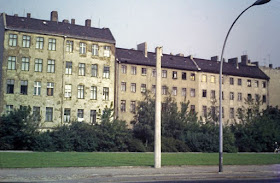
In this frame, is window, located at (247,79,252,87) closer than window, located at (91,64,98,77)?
No

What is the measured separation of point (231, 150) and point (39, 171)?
3547 cm

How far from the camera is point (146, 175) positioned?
2062cm

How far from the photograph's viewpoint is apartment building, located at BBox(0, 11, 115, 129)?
193 ft

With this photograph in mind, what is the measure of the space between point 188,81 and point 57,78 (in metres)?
25.9

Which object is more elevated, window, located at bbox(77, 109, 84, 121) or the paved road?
window, located at bbox(77, 109, 84, 121)

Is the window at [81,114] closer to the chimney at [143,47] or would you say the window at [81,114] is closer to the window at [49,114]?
the window at [49,114]

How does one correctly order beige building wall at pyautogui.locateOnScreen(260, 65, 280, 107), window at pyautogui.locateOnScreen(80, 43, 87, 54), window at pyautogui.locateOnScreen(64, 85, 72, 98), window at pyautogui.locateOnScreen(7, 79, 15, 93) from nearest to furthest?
window at pyautogui.locateOnScreen(7, 79, 15, 93) < window at pyautogui.locateOnScreen(64, 85, 72, 98) < window at pyautogui.locateOnScreen(80, 43, 87, 54) < beige building wall at pyautogui.locateOnScreen(260, 65, 280, 107)

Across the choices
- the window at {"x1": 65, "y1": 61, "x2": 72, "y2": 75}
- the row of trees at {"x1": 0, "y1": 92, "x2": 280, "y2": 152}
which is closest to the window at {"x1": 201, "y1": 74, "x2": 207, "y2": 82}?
the row of trees at {"x1": 0, "y1": 92, "x2": 280, "y2": 152}

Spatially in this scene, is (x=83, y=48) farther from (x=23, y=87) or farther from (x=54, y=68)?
(x=23, y=87)

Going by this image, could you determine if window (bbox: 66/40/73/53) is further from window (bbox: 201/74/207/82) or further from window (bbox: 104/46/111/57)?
window (bbox: 201/74/207/82)

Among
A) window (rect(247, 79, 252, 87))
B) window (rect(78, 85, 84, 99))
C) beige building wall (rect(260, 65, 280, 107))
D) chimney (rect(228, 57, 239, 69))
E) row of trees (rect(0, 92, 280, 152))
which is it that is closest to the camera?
row of trees (rect(0, 92, 280, 152))

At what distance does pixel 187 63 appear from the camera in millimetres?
76500

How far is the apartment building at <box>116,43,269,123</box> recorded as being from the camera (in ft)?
222

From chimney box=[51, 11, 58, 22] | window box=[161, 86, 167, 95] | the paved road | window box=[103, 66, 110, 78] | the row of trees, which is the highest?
chimney box=[51, 11, 58, 22]
